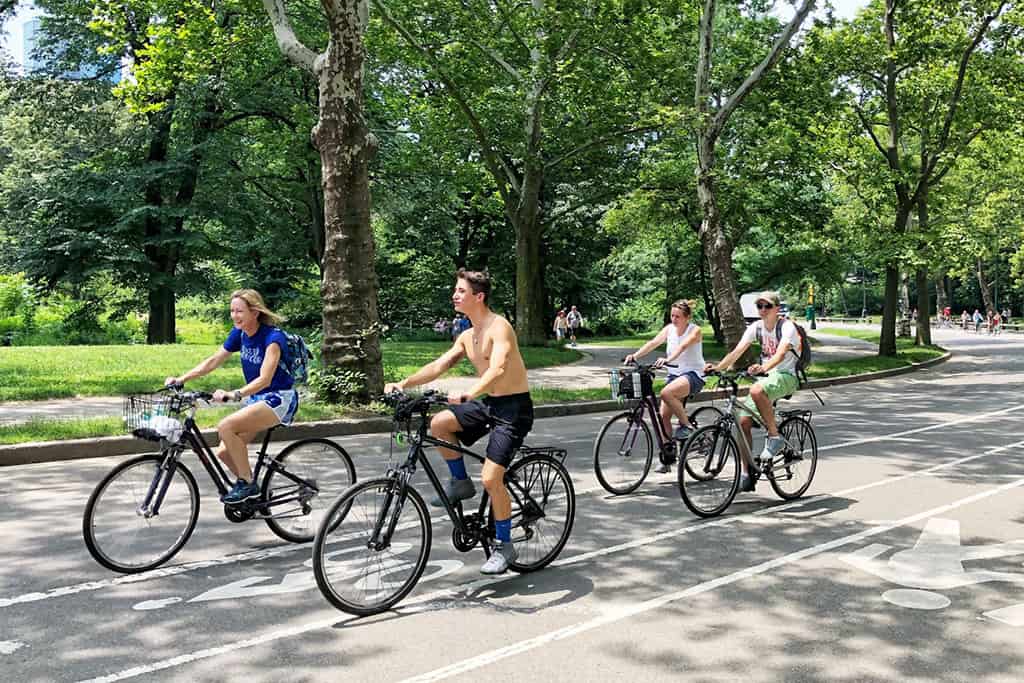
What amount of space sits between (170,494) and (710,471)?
13.7 ft

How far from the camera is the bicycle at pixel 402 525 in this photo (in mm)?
5047

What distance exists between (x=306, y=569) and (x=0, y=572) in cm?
187

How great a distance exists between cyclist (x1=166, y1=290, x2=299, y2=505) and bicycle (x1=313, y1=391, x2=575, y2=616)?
1.33 meters

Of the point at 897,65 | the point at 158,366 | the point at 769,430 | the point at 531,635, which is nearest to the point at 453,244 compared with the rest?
the point at 897,65

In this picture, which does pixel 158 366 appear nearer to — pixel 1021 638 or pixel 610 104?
pixel 610 104

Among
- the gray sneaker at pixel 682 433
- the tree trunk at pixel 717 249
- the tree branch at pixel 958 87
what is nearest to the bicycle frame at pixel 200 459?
the gray sneaker at pixel 682 433

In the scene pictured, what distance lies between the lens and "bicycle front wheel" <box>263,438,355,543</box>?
6625 millimetres

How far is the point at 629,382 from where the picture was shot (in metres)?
8.71

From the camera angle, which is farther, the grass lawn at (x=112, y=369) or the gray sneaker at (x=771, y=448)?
the grass lawn at (x=112, y=369)

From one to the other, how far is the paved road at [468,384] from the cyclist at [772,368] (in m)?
3.06

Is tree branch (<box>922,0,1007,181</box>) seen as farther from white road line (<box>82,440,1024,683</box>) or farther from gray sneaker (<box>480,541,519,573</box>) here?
gray sneaker (<box>480,541,519,573</box>)

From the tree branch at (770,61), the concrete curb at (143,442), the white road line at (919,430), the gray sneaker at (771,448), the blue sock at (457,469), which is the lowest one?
the white road line at (919,430)

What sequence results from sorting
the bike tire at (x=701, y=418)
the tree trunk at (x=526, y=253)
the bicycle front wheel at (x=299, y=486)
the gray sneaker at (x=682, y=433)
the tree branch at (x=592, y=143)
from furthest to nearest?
1. the tree trunk at (x=526, y=253)
2. the tree branch at (x=592, y=143)
3. the gray sneaker at (x=682, y=433)
4. the bike tire at (x=701, y=418)
5. the bicycle front wheel at (x=299, y=486)

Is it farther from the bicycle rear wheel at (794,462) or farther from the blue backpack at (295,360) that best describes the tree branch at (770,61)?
the blue backpack at (295,360)
